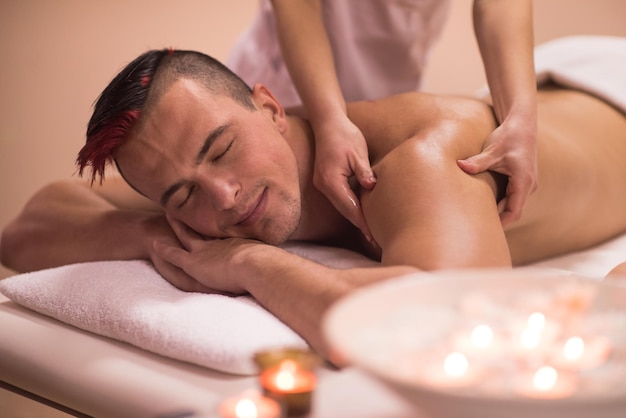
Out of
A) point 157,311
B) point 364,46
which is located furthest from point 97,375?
point 364,46

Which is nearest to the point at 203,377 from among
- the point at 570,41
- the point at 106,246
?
the point at 106,246

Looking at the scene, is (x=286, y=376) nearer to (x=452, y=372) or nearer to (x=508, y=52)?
(x=452, y=372)

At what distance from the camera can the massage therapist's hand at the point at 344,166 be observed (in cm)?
155

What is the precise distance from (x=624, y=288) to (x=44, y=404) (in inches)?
38.9

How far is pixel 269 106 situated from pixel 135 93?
0.32 m

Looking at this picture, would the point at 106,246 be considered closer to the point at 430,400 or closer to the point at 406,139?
the point at 406,139

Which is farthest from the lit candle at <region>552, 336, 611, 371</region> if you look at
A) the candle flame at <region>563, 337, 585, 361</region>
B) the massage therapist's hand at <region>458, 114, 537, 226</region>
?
the massage therapist's hand at <region>458, 114, 537, 226</region>

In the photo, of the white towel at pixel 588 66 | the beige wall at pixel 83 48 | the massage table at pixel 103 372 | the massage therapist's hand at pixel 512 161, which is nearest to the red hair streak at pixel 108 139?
the massage table at pixel 103 372

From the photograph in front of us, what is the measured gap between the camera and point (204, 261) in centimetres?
151

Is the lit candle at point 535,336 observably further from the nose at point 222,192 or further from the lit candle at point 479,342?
the nose at point 222,192

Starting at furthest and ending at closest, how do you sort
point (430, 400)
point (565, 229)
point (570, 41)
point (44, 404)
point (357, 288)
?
point (570, 41) → point (565, 229) → point (44, 404) → point (357, 288) → point (430, 400)

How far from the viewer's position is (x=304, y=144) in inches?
68.2

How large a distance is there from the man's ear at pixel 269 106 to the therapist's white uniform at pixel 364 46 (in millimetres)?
563

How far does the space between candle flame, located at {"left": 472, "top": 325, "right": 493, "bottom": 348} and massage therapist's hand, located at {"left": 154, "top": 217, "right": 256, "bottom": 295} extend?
726mm
